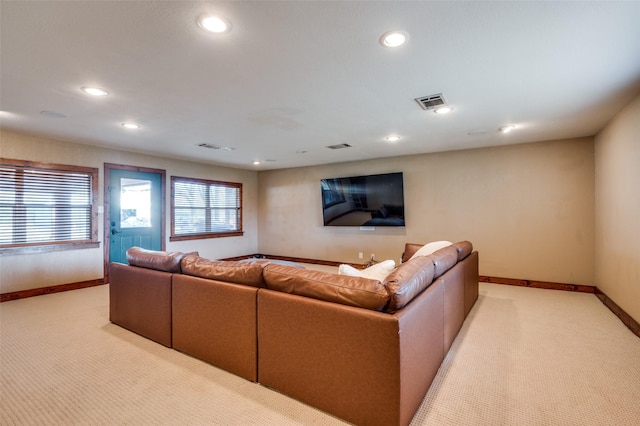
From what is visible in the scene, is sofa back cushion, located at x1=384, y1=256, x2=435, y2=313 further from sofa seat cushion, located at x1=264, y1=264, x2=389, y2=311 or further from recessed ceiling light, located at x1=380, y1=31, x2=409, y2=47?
recessed ceiling light, located at x1=380, y1=31, x2=409, y2=47

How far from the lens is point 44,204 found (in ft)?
14.7

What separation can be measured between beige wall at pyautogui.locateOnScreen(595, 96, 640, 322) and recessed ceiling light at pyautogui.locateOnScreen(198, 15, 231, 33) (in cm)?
388

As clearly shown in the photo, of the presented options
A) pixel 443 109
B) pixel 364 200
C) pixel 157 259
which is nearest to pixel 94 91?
pixel 157 259

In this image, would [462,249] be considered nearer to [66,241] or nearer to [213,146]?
[213,146]

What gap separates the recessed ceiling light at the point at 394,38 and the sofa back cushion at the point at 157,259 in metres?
2.39

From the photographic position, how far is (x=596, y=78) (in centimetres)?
257

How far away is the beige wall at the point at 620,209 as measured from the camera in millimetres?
3043

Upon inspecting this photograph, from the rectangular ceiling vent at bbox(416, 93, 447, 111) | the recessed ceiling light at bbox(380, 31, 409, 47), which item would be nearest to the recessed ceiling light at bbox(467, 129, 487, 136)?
the rectangular ceiling vent at bbox(416, 93, 447, 111)

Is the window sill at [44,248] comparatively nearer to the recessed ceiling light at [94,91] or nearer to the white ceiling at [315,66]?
the white ceiling at [315,66]

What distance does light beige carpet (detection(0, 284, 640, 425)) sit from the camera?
1812mm

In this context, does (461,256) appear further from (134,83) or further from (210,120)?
(134,83)

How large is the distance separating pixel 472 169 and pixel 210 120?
441 cm

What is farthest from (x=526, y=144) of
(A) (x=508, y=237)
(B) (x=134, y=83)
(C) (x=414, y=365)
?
(B) (x=134, y=83)

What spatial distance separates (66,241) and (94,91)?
3.12m
